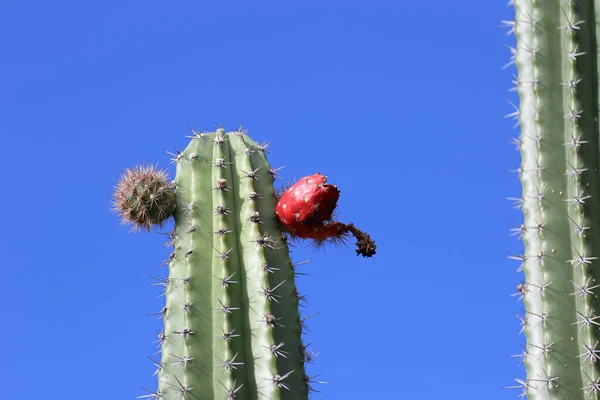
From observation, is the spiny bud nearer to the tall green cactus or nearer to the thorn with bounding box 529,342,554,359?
the tall green cactus

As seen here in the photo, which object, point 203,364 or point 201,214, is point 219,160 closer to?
point 201,214

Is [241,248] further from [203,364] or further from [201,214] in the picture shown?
[203,364]

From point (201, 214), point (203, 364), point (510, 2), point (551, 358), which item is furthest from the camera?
point (201, 214)

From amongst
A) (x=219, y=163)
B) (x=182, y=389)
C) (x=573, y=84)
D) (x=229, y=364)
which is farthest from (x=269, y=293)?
(x=573, y=84)

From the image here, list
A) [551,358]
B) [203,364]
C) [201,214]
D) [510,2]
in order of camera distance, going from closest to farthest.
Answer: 1. [551,358]
2. [510,2]
3. [203,364]
4. [201,214]

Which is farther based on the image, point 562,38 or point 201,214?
point 201,214

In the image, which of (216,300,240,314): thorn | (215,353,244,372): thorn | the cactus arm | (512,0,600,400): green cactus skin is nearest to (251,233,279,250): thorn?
the cactus arm

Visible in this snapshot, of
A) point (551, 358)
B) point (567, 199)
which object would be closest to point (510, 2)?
point (567, 199)

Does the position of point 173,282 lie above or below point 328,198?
below

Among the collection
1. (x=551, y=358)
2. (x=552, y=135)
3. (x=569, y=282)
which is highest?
(x=552, y=135)
